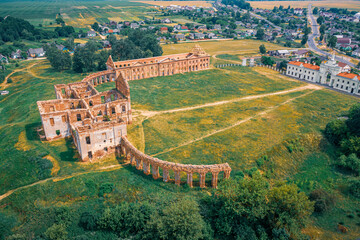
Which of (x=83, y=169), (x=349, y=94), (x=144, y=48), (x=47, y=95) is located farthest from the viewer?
(x=144, y=48)

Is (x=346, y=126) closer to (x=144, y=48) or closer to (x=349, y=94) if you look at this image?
(x=349, y=94)

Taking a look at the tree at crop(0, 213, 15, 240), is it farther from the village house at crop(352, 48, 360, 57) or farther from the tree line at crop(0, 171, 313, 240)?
the village house at crop(352, 48, 360, 57)

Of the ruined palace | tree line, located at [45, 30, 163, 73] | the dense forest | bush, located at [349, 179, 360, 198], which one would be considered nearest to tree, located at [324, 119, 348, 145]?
bush, located at [349, 179, 360, 198]

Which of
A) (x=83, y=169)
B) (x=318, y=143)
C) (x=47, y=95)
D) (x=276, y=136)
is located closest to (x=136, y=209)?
(x=83, y=169)

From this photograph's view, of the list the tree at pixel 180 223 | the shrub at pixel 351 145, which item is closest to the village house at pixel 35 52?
the tree at pixel 180 223

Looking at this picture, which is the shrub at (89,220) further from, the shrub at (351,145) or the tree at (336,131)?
the tree at (336,131)
